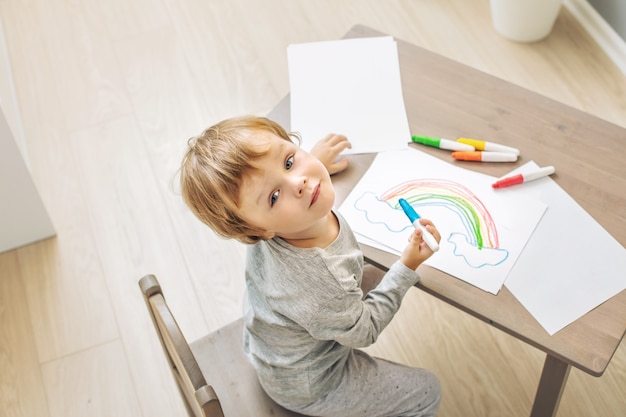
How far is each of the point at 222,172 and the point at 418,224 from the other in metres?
0.34

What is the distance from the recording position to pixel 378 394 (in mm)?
1313

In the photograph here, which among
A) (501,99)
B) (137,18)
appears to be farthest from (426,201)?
(137,18)

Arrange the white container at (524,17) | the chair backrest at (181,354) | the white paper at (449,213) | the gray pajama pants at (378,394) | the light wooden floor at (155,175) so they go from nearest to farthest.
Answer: the chair backrest at (181,354) → the white paper at (449,213) → the gray pajama pants at (378,394) → the light wooden floor at (155,175) → the white container at (524,17)

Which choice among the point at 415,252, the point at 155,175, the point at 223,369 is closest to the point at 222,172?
the point at 415,252

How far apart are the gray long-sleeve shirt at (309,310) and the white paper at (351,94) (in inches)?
9.5

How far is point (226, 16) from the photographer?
9.03 ft

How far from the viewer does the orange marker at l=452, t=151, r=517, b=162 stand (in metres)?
1.31

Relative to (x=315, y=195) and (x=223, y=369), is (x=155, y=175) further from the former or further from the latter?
(x=315, y=195)

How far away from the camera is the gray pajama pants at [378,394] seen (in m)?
1.31

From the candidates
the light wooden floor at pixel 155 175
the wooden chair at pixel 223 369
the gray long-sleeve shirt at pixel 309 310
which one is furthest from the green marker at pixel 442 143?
the light wooden floor at pixel 155 175

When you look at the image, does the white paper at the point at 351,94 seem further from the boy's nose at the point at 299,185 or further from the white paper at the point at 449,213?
the boy's nose at the point at 299,185

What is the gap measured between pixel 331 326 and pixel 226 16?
1.86 meters

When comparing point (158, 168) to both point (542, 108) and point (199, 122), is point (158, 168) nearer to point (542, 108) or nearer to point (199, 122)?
point (199, 122)

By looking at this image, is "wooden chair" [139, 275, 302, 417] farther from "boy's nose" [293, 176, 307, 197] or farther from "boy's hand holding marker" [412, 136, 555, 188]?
"boy's hand holding marker" [412, 136, 555, 188]
